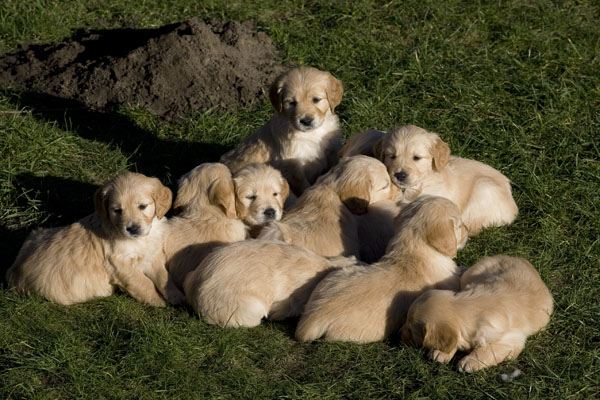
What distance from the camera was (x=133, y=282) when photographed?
20.1 feet

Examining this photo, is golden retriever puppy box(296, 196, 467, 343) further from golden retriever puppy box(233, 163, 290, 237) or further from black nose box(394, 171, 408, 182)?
golden retriever puppy box(233, 163, 290, 237)

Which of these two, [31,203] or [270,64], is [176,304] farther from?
[270,64]

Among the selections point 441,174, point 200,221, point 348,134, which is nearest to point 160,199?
point 200,221

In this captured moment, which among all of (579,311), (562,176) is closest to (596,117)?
(562,176)

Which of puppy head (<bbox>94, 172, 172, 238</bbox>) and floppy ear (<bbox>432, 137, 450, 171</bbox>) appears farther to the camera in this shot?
floppy ear (<bbox>432, 137, 450, 171</bbox>)

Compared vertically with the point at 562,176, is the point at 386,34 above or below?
above

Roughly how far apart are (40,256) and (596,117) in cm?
→ 580

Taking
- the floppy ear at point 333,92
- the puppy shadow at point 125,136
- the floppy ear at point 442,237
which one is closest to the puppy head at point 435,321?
the floppy ear at point 442,237

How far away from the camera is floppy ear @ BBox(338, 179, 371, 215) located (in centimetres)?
646

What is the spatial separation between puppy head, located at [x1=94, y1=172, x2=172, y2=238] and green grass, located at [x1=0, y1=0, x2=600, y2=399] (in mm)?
559

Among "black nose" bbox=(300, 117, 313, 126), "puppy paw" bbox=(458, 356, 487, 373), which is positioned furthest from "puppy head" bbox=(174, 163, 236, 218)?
"puppy paw" bbox=(458, 356, 487, 373)

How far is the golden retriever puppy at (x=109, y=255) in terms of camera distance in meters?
6.03

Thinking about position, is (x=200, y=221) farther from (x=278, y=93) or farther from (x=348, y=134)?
(x=348, y=134)

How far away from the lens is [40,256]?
6.12 meters
